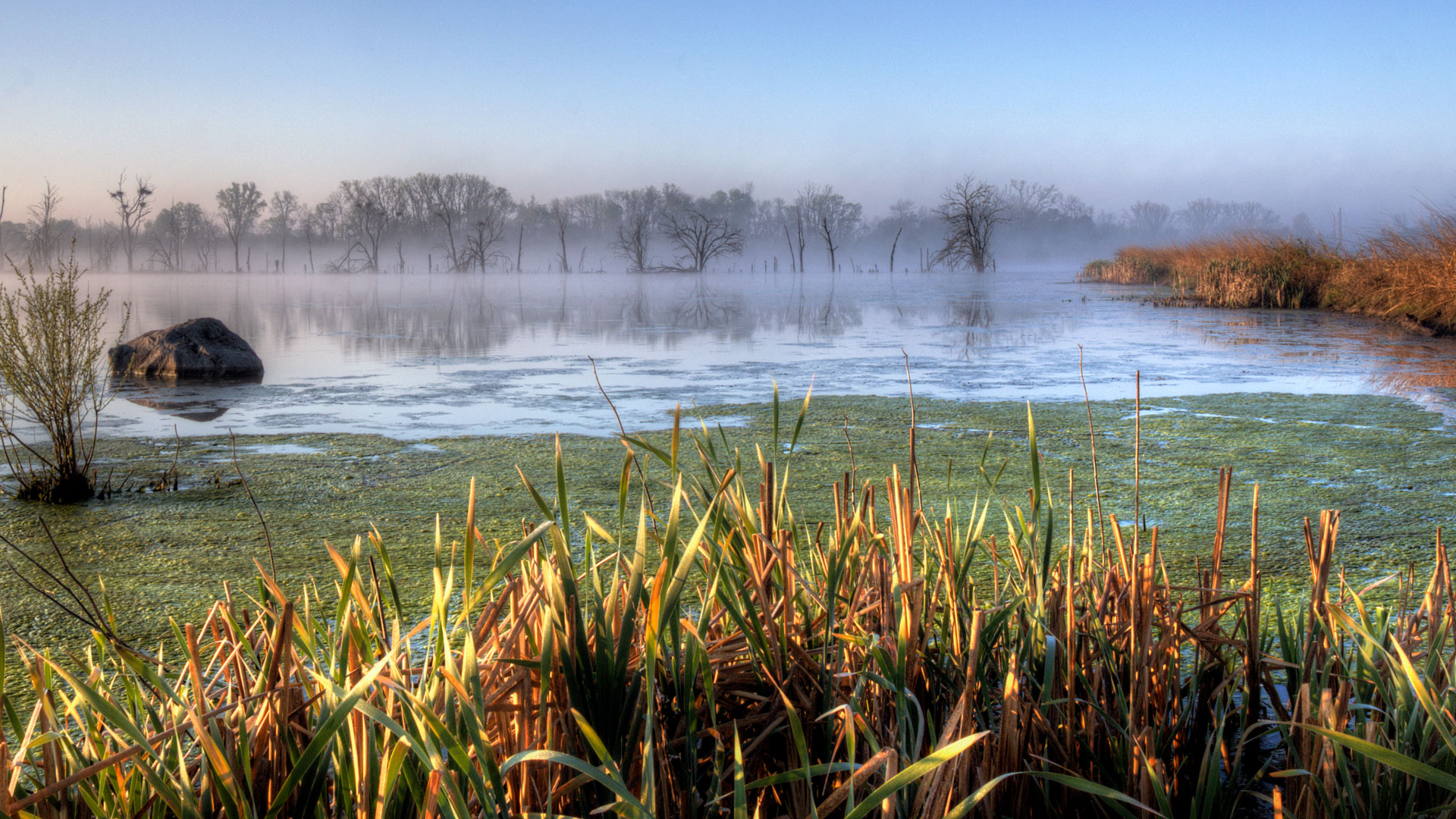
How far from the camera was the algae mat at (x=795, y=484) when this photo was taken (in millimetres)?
3809

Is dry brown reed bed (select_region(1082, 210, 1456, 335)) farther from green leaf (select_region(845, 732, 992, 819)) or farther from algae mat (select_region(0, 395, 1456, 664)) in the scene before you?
green leaf (select_region(845, 732, 992, 819))

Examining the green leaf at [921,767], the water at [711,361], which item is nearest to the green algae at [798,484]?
the water at [711,361]

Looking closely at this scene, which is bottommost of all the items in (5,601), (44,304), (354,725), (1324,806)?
(5,601)

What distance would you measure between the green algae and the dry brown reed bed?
800cm

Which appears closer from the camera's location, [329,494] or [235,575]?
[235,575]

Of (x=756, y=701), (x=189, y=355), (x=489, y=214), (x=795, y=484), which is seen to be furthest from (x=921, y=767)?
(x=489, y=214)

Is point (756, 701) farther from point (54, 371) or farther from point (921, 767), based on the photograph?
point (54, 371)

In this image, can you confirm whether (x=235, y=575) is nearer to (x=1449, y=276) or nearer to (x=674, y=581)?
(x=674, y=581)

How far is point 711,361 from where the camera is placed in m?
12.3

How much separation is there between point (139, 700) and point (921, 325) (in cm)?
1724

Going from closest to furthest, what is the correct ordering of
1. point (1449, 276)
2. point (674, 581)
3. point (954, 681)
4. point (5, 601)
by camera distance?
1. point (674, 581)
2. point (954, 681)
3. point (5, 601)
4. point (1449, 276)

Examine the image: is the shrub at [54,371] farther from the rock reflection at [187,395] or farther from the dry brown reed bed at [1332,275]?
the dry brown reed bed at [1332,275]

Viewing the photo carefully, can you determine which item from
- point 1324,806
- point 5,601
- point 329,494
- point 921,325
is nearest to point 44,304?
point 329,494

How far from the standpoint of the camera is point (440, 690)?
151 centimetres
